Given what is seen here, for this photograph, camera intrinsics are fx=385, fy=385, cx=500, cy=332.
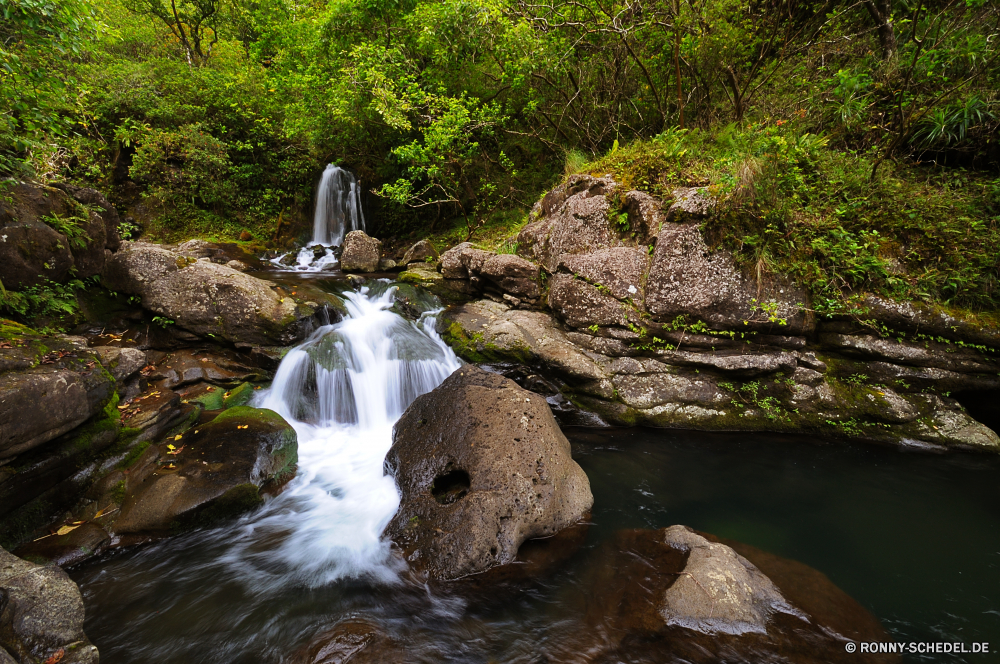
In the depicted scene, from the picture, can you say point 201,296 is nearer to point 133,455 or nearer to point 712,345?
point 133,455

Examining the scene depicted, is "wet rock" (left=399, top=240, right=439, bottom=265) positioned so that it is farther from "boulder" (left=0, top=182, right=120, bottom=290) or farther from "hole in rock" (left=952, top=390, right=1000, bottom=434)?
"hole in rock" (left=952, top=390, right=1000, bottom=434)

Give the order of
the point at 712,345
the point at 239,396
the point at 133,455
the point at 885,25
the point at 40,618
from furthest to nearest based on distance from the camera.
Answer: the point at 885,25 < the point at 712,345 < the point at 239,396 < the point at 133,455 < the point at 40,618

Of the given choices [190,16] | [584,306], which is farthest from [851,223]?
[190,16]

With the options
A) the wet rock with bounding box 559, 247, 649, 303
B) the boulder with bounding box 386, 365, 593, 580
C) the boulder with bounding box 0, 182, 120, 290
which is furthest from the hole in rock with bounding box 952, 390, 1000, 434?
the boulder with bounding box 0, 182, 120, 290

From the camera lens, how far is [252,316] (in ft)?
21.5

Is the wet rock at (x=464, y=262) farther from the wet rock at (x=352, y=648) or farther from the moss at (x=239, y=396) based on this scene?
the wet rock at (x=352, y=648)

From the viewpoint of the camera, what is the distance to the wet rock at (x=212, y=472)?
4.11 meters

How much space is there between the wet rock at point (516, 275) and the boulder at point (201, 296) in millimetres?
3838

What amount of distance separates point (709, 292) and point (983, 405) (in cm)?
423

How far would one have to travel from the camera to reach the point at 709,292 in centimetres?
621

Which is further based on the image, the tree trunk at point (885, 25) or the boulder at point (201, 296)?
the tree trunk at point (885, 25)

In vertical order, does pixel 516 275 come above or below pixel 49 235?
below

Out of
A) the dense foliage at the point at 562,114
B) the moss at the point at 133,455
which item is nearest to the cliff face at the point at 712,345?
the dense foliage at the point at 562,114

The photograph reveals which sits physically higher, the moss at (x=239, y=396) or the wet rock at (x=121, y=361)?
the wet rock at (x=121, y=361)
